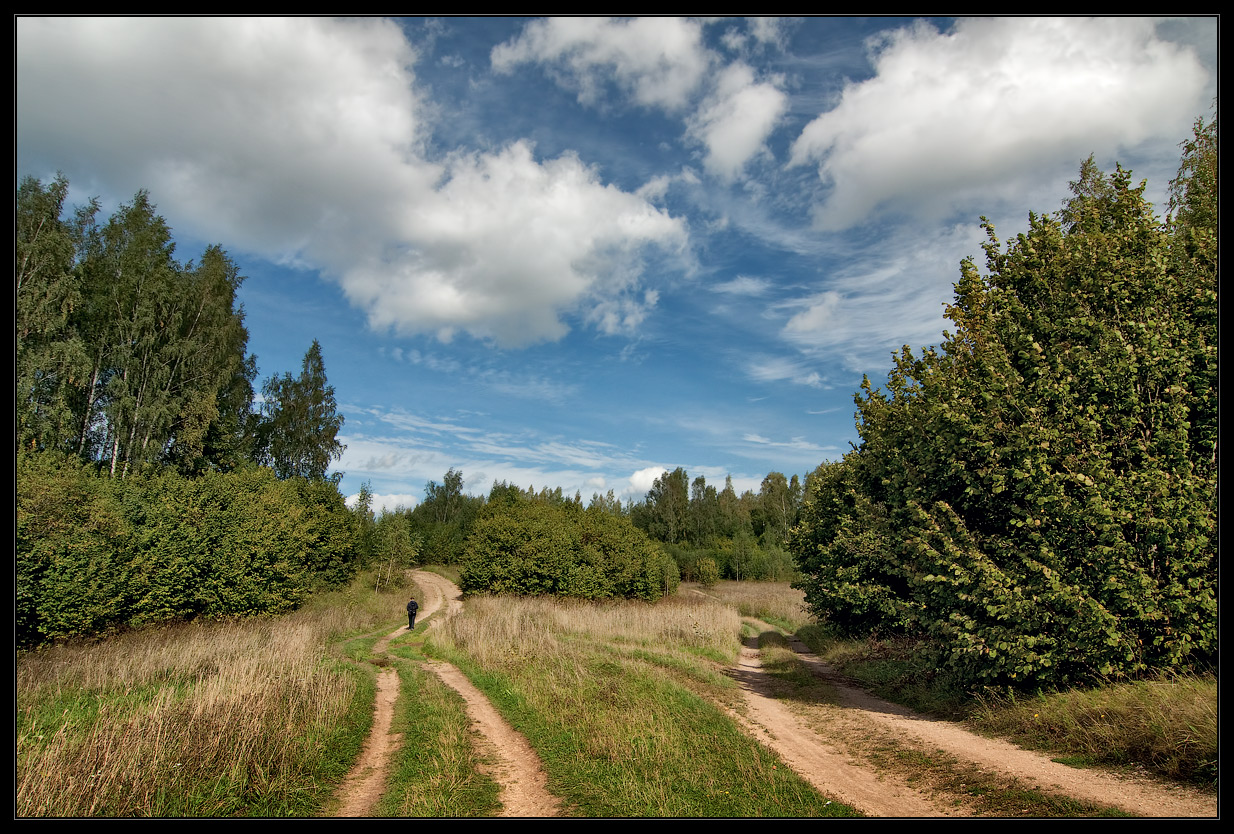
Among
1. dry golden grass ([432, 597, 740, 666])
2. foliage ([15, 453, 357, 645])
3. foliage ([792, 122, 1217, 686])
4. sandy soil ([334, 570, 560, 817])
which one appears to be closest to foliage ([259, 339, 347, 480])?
foliage ([15, 453, 357, 645])

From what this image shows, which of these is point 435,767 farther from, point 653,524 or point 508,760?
point 653,524

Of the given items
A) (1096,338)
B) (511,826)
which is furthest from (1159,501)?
(511,826)

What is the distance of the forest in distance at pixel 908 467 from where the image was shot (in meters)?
9.95

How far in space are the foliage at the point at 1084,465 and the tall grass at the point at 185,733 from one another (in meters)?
12.7

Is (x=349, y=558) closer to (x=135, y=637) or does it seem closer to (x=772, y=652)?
(x=135, y=637)

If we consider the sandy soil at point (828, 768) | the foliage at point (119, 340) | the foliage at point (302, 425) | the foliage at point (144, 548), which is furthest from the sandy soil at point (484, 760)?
the foliage at point (302, 425)

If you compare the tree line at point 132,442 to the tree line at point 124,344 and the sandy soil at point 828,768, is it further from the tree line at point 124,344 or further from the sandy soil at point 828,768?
the sandy soil at point 828,768

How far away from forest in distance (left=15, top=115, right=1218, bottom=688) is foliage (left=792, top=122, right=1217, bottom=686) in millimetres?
56

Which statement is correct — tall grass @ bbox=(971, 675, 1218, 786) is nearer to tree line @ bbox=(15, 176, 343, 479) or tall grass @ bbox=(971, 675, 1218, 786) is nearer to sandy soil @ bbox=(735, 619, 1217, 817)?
sandy soil @ bbox=(735, 619, 1217, 817)

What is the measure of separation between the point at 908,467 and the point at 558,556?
36.2 m

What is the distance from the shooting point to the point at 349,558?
50.4 meters

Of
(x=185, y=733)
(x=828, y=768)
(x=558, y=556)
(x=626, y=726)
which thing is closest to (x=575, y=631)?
(x=626, y=726)

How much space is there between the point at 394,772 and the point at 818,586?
766 inches

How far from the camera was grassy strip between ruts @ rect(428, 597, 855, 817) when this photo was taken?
7707mm
